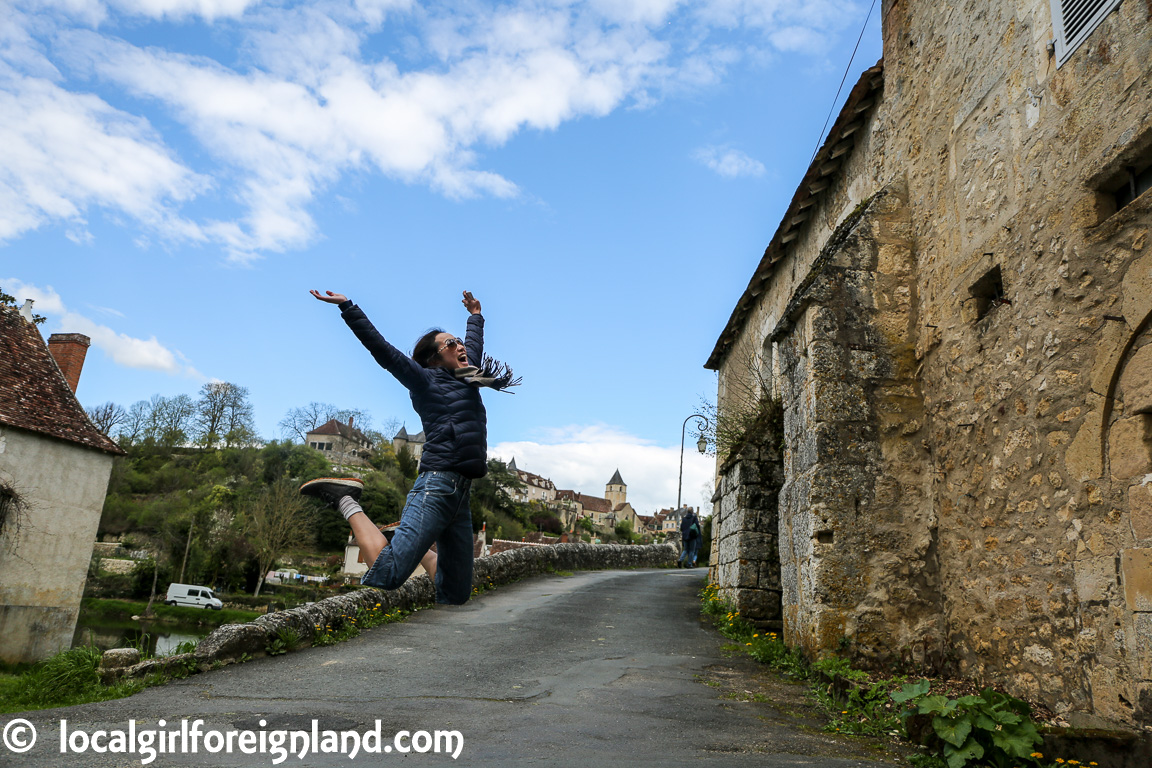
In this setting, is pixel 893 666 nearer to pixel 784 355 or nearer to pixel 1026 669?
pixel 1026 669

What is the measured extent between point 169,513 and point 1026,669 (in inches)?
1904

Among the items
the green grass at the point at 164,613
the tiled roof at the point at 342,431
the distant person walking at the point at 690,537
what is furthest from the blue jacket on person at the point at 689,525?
the tiled roof at the point at 342,431

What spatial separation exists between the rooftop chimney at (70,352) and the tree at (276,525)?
1733cm

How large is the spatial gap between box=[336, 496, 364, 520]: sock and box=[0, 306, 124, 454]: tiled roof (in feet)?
58.0

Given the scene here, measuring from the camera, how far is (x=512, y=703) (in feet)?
16.0

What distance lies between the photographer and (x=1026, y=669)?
4.41 m

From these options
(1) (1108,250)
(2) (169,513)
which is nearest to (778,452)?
(1) (1108,250)

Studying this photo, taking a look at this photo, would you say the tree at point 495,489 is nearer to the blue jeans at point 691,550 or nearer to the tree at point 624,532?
the blue jeans at point 691,550

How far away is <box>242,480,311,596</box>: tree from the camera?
38406 mm

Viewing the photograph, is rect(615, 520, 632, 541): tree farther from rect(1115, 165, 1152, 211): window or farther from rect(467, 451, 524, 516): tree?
rect(1115, 165, 1152, 211): window

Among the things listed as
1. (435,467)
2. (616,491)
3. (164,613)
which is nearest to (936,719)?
(435,467)

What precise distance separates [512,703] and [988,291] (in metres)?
4.55

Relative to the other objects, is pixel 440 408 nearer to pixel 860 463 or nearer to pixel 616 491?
pixel 860 463

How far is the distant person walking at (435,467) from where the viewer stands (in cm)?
310
